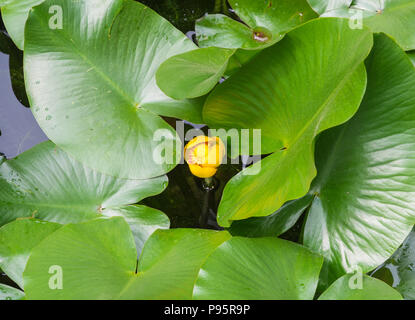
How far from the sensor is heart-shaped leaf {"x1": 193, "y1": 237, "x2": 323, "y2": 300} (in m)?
0.76

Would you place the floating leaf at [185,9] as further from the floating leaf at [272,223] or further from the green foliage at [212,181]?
the floating leaf at [272,223]

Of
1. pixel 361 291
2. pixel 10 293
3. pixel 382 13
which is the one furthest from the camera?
pixel 382 13

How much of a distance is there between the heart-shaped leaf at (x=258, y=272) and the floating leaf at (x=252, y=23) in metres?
0.57

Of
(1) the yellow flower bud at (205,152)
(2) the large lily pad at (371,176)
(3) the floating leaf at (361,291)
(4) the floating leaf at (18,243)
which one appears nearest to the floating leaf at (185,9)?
(1) the yellow flower bud at (205,152)

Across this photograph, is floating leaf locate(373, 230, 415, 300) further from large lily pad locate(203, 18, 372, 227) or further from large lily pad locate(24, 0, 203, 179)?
large lily pad locate(24, 0, 203, 179)

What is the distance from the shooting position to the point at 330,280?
0.86m

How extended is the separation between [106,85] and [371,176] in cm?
63

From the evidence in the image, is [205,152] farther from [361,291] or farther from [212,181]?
[361,291]

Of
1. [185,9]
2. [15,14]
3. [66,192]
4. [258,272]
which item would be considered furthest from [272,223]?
[15,14]

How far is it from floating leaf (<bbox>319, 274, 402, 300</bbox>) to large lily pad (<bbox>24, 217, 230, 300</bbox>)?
9.7 inches

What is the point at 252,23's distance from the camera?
1135 mm

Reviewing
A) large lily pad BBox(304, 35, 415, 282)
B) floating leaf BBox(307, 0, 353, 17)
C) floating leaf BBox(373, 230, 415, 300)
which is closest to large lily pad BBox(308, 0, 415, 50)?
floating leaf BBox(307, 0, 353, 17)

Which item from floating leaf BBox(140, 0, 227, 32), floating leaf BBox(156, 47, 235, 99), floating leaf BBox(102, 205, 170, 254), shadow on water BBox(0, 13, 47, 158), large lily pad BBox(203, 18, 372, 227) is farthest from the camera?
floating leaf BBox(140, 0, 227, 32)
